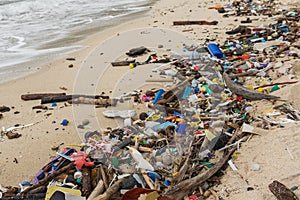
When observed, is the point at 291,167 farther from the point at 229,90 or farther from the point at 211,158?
the point at 229,90

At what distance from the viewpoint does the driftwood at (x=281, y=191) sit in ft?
8.96

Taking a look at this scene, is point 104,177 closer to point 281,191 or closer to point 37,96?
point 281,191

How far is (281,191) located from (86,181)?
69.8 inches

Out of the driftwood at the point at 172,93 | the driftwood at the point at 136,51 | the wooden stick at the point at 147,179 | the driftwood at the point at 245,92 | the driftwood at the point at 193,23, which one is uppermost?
the driftwood at the point at 193,23

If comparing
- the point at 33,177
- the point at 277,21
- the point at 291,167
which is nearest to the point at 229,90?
the point at 291,167

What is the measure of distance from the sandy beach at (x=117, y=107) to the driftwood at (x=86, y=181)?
2.25 feet

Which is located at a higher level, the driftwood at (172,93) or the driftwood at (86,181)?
the driftwood at (172,93)

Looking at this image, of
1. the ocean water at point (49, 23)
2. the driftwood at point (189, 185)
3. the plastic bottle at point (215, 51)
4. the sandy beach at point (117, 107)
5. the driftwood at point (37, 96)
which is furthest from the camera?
the ocean water at point (49, 23)

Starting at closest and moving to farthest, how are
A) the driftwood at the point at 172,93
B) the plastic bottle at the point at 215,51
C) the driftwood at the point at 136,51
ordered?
1. the driftwood at the point at 172,93
2. the plastic bottle at the point at 215,51
3. the driftwood at the point at 136,51

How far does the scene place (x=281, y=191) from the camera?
9.17 feet

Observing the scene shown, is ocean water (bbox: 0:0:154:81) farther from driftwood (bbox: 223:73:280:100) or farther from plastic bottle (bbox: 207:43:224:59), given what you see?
driftwood (bbox: 223:73:280:100)

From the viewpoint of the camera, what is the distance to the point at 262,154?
3361 mm

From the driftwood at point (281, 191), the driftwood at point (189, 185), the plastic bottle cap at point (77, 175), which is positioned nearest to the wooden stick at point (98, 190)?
the plastic bottle cap at point (77, 175)

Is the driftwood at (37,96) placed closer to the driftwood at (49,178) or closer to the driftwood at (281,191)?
the driftwood at (49,178)
